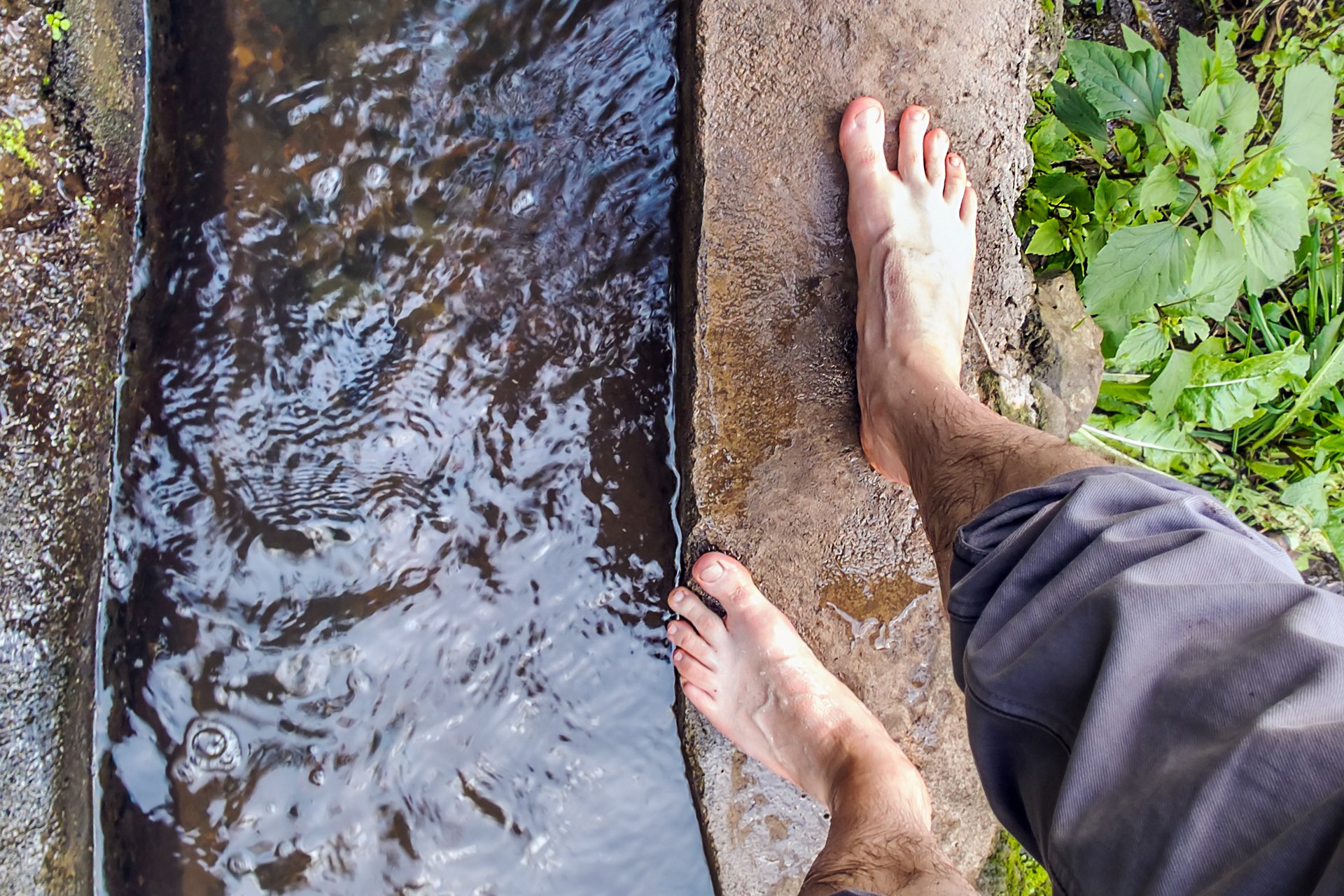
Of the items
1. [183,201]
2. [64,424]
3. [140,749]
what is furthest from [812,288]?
[140,749]

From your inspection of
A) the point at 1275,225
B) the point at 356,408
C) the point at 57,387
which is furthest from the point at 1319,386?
the point at 57,387

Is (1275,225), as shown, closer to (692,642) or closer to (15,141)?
(692,642)

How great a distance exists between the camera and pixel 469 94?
1.80m

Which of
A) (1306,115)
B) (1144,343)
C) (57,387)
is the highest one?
(57,387)

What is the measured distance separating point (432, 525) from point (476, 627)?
25cm

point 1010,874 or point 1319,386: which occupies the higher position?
point 1319,386

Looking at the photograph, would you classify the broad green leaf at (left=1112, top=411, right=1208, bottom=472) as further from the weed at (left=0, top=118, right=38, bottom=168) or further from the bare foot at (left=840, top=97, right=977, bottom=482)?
the weed at (left=0, top=118, right=38, bottom=168)

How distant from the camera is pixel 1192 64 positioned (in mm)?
1621

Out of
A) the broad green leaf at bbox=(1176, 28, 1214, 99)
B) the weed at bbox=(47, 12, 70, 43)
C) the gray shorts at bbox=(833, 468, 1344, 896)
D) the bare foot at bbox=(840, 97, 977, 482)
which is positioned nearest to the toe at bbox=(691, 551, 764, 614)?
the bare foot at bbox=(840, 97, 977, 482)

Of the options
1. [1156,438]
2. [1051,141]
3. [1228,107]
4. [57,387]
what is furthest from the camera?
[1156,438]

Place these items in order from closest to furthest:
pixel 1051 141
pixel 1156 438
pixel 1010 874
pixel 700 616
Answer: pixel 700 616, pixel 1051 141, pixel 1010 874, pixel 1156 438

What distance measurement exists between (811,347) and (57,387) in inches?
60.2

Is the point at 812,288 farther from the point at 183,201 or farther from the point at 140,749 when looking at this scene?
the point at 140,749

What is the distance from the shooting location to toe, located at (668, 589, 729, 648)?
187cm
